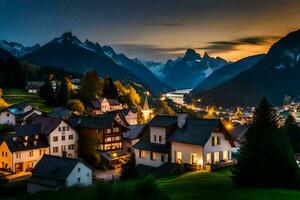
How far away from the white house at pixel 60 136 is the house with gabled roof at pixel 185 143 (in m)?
21.5

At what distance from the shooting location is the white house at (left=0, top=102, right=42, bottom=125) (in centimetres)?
9219

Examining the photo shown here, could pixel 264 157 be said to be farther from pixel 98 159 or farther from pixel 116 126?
pixel 116 126

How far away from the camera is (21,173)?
6469 centimetres

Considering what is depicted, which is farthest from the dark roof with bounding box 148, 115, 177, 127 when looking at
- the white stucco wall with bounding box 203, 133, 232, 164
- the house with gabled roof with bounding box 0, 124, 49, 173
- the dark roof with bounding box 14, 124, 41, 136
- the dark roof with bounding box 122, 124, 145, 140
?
the dark roof with bounding box 14, 124, 41, 136

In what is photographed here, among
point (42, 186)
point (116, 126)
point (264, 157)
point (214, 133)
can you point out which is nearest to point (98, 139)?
point (116, 126)

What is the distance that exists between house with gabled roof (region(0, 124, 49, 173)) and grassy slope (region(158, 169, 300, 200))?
3409 centimetres

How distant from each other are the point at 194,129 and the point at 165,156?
5.23 m

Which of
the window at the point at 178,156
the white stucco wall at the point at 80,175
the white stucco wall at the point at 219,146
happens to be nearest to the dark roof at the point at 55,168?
the white stucco wall at the point at 80,175

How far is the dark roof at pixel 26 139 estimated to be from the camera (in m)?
66.9

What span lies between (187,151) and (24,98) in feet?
286

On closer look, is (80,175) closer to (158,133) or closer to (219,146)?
(158,133)

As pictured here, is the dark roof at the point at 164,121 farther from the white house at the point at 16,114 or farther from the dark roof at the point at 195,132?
the white house at the point at 16,114

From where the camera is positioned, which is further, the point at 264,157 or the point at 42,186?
the point at 42,186

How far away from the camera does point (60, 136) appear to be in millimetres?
74812
